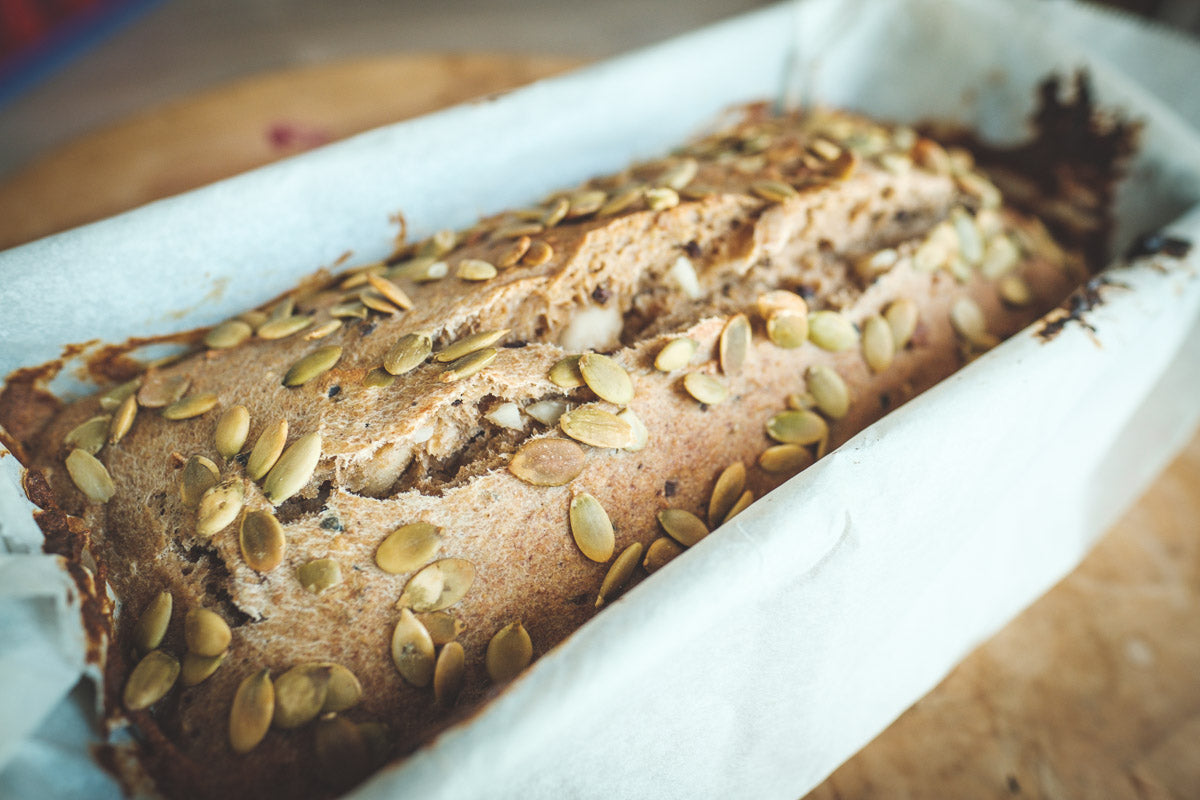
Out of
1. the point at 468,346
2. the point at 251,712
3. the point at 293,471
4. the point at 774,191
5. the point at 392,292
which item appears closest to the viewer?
the point at 251,712

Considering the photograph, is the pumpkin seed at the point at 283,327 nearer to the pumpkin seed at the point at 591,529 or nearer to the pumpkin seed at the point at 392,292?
the pumpkin seed at the point at 392,292

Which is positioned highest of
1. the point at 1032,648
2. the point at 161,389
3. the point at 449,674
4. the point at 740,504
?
the point at 161,389

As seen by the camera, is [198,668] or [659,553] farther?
[659,553]

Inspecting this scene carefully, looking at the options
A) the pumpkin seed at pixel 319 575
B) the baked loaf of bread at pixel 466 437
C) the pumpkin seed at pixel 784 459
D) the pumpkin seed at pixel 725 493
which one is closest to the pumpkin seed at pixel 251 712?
the baked loaf of bread at pixel 466 437

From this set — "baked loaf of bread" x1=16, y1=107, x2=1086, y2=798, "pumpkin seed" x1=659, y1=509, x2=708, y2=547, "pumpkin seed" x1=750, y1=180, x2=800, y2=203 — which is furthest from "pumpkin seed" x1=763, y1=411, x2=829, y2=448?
"pumpkin seed" x1=750, y1=180, x2=800, y2=203

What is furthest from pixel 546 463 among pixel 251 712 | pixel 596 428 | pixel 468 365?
pixel 251 712

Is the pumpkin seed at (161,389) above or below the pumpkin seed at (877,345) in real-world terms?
below

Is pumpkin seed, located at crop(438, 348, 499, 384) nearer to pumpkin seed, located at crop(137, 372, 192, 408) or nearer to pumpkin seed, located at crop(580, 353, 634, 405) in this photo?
pumpkin seed, located at crop(580, 353, 634, 405)

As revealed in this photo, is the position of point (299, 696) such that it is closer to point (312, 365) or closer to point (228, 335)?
point (312, 365)
